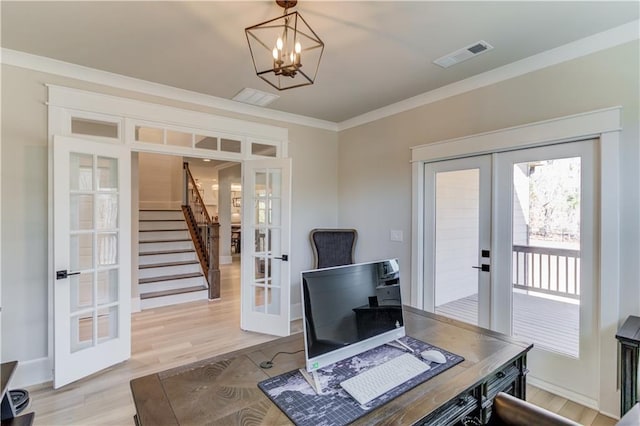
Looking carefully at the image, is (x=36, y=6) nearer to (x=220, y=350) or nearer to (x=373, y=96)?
(x=373, y=96)

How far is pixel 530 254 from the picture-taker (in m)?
2.76

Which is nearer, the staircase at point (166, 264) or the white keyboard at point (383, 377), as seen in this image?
the white keyboard at point (383, 377)

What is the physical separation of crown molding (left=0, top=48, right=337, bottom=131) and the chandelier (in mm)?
797

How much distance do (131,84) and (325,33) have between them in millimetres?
2044

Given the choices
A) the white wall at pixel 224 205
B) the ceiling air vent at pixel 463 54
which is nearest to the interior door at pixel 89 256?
the ceiling air vent at pixel 463 54

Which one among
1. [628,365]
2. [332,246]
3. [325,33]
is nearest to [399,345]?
[628,365]

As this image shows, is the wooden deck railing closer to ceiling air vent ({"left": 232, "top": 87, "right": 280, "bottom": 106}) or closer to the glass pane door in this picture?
the glass pane door

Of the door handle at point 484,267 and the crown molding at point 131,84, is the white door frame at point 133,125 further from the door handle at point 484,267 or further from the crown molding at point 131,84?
the door handle at point 484,267

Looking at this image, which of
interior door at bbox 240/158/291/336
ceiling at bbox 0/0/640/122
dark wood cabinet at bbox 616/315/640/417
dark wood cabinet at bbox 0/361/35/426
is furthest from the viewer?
interior door at bbox 240/158/291/336

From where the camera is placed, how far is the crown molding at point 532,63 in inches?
87.3

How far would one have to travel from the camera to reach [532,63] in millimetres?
2633

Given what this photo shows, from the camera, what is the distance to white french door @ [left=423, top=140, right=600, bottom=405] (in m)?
2.43

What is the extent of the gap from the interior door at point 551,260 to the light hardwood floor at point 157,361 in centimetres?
30

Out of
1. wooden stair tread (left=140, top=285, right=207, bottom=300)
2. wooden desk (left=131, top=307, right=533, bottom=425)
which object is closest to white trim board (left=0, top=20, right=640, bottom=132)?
wooden desk (left=131, top=307, right=533, bottom=425)
